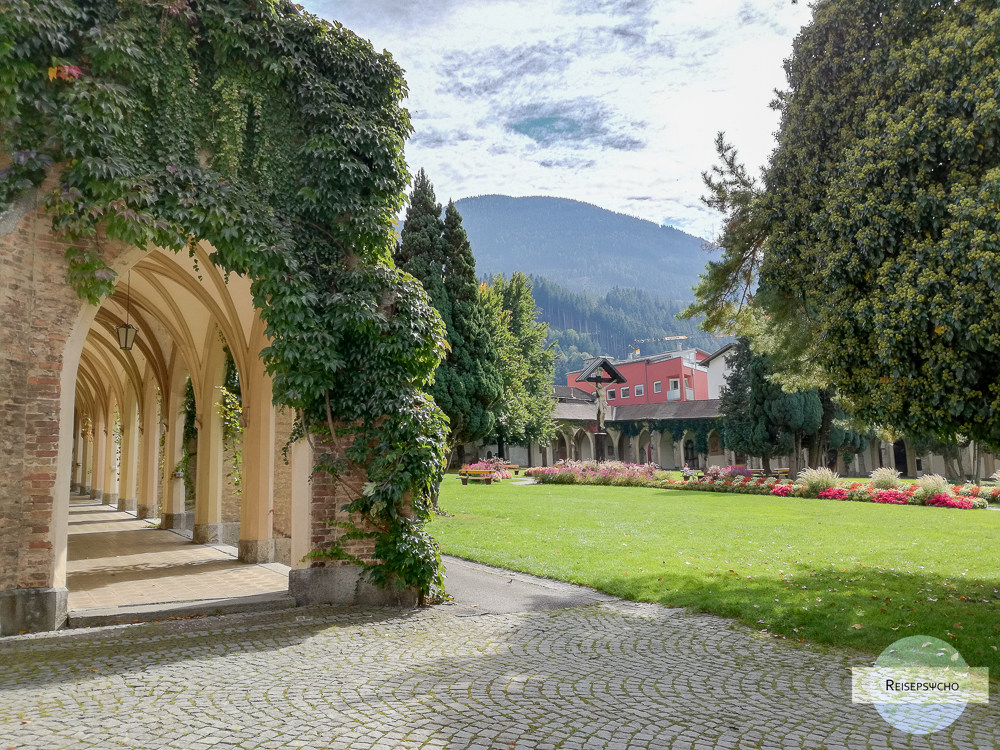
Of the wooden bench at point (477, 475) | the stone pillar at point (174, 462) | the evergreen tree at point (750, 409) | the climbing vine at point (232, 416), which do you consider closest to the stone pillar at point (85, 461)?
the wooden bench at point (477, 475)

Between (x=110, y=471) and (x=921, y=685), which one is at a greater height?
(x=110, y=471)

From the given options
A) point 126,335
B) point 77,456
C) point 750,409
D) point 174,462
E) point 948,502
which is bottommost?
point 948,502

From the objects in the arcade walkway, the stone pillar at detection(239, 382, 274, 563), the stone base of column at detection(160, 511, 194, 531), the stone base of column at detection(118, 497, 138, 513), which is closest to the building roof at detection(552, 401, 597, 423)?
the stone base of column at detection(118, 497, 138, 513)

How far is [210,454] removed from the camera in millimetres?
13164

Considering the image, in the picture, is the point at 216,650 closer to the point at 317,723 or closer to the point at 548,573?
the point at 317,723

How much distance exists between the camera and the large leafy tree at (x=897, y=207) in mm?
5914

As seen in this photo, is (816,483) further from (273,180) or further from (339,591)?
(273,180)

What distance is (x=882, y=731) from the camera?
12.7 feet

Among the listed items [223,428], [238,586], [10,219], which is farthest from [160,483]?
[10,219]

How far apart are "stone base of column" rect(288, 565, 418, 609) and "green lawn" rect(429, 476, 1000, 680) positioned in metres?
2.49

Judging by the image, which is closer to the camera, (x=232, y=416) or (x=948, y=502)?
(x=232, y=416)

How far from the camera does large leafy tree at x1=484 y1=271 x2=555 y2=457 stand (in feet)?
85.2

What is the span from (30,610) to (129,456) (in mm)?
16745

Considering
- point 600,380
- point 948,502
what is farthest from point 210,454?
point 600,380
